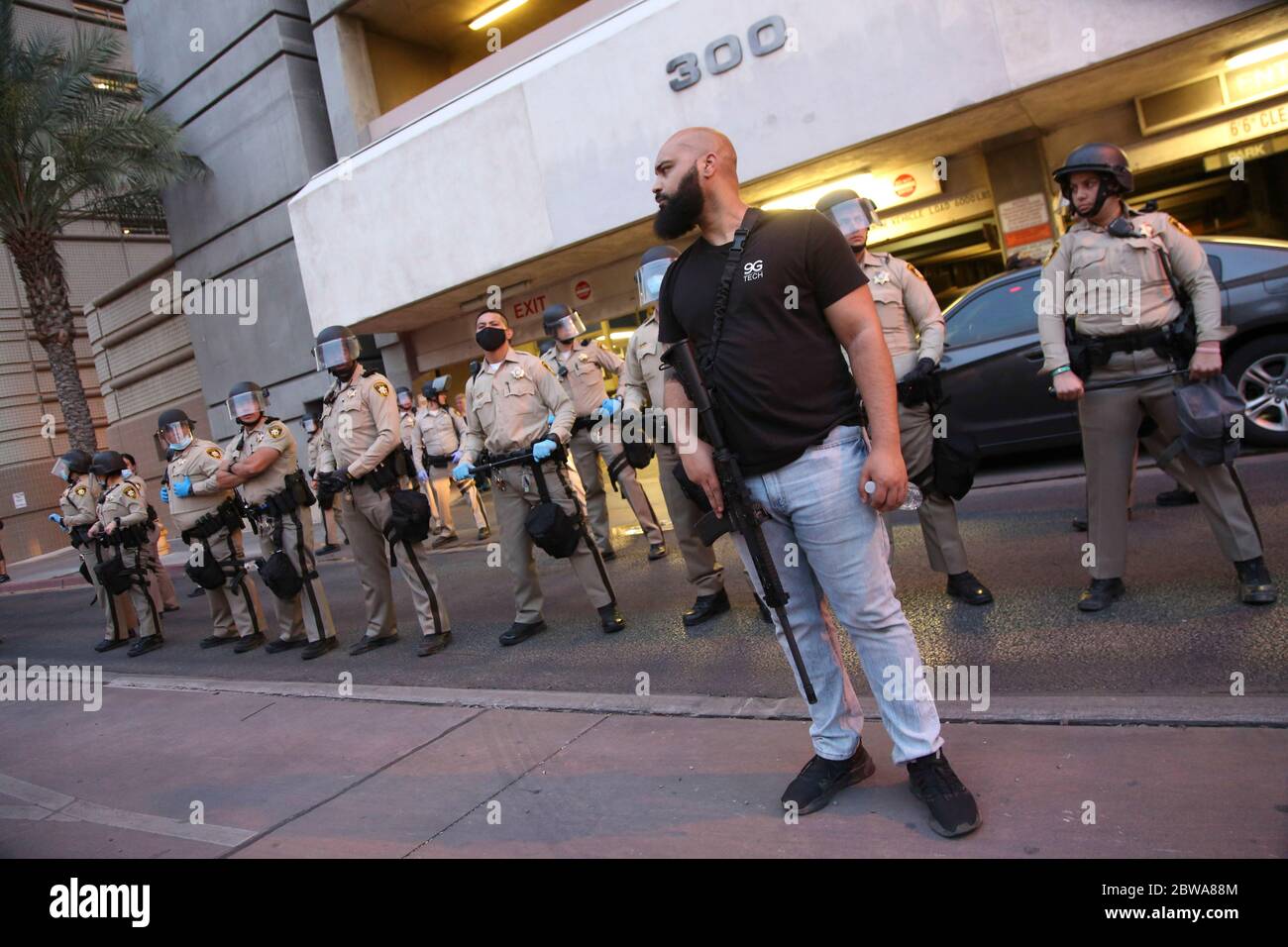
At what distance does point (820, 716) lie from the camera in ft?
9.87

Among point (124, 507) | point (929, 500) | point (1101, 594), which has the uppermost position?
point (124, 507)

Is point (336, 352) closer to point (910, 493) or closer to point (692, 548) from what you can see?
point (692, 548)

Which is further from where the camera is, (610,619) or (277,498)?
(277,498)

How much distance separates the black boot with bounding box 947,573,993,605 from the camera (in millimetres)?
4742

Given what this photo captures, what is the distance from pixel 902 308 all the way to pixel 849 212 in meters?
0.58

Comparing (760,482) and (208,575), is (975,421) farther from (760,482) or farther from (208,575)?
(208,575)

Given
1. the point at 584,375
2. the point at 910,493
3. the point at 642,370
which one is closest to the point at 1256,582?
the point at 910,493

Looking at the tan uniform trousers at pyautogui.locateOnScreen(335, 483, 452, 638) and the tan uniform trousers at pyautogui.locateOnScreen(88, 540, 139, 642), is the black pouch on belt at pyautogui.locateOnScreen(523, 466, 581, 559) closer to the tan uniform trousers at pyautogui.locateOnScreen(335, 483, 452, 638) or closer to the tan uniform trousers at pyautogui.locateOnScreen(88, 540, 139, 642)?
the tan uniform trousers at pyautogui.locateOnScreen(335, 483, 452, 638)

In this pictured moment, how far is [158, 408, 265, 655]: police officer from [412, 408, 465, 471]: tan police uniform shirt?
410 centimetres

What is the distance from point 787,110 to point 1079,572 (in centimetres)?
787

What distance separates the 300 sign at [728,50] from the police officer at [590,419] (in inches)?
189

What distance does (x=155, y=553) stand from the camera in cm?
914

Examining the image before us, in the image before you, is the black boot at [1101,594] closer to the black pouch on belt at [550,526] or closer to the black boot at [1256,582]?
the black boot at [1256,582]

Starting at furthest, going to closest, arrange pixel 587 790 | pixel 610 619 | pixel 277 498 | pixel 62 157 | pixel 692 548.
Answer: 1. pixel 62 157
2. pixel 277 498
3. pixel 610 619
4. pixel 692 548
5. pixel 587 790
